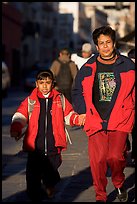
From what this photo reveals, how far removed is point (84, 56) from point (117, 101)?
22.3 ft

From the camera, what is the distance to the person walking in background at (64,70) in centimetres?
1344

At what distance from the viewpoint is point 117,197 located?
6883 mm

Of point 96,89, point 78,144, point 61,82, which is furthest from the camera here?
point 61,82

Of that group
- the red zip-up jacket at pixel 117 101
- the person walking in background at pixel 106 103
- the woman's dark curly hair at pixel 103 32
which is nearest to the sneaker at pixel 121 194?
the person walking in background at pixel 106 103

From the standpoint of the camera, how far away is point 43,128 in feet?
21.8

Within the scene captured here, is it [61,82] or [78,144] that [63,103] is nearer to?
[78,144]

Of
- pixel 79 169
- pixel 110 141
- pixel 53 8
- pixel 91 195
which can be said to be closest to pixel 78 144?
pixel 79 169

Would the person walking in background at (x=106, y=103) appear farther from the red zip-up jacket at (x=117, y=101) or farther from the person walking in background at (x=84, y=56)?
the person walking in background at (x=84, y=56)

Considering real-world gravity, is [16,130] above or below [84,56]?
below

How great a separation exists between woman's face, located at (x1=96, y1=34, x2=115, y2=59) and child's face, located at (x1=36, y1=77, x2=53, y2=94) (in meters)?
0.64

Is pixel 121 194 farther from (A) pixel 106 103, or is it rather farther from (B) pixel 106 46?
(B) pixel 106 46

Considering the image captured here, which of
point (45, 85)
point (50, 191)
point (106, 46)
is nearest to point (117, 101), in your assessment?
point (106, 46)

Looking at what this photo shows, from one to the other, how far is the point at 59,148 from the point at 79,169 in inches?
79.3

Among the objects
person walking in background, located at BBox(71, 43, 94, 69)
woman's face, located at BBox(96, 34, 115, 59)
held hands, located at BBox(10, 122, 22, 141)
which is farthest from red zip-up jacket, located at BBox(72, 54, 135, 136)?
person walking in background, located at BBox(71, 43, 94, 69)
